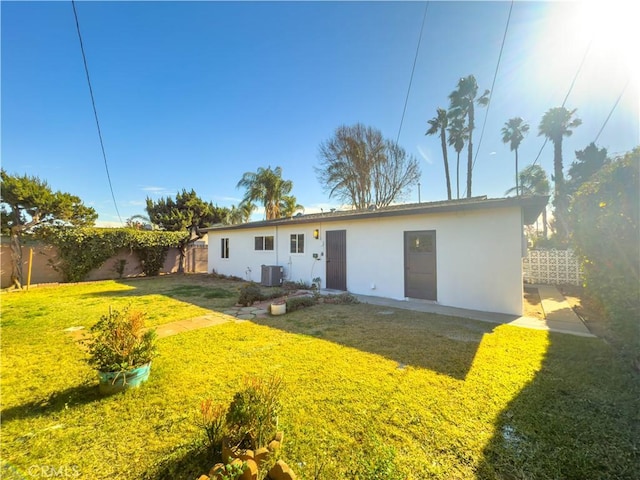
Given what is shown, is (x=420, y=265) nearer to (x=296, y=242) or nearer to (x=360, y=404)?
(x=296, y=242)

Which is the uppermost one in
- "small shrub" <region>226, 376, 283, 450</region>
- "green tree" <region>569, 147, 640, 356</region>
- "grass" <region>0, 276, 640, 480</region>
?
"green tree" <region>569, 147, 640, 356</region>

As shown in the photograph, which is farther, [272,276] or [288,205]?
[288,205]

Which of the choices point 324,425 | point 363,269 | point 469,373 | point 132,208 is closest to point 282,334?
point 324,425

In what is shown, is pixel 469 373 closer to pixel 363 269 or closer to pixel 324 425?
pixel 324 425

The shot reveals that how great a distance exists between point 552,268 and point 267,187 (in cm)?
1904

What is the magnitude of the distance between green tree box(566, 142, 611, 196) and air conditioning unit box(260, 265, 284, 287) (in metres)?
22.7

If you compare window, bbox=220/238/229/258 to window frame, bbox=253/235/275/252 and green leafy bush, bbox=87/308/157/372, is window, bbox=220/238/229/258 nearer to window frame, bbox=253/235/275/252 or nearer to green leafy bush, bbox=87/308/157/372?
window frame, bbox=253/235/275/252

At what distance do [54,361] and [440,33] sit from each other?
11.7 m

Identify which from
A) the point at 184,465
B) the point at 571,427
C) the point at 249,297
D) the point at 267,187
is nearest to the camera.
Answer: the point at 184,465

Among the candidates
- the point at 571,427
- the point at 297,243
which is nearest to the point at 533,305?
the point at 571,427

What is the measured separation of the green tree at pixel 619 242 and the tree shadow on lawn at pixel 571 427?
27.2 inches

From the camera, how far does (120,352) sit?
2943 mm

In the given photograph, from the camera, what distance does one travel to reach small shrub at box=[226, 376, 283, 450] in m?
1.93

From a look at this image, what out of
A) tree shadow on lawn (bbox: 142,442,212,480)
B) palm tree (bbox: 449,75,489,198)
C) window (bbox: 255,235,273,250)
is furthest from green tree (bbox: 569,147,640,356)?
palm tree (bbox: 449,75,489,198)
